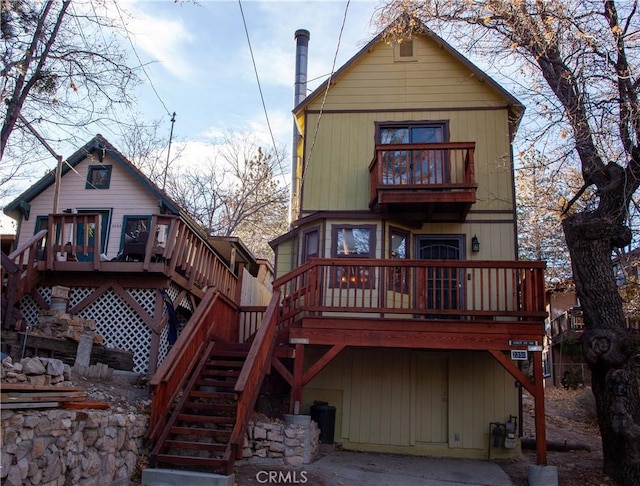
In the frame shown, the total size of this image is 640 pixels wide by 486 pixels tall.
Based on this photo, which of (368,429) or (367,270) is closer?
(367,270)

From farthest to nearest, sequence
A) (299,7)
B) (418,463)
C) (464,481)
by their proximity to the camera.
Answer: (299,7)
(418,463)
(464,481)

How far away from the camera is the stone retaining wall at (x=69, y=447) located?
510cm

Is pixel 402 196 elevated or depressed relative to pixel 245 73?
depressed

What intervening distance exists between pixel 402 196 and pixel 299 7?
4.09 metres

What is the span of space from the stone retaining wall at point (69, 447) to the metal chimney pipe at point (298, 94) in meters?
9.60

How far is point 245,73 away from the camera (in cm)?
1305

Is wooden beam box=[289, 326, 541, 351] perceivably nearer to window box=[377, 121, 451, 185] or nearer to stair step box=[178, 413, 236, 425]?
stair step box=[178, 413, 236, 425]

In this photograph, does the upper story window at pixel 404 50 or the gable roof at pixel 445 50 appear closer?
the gable roof at pixel 445 50

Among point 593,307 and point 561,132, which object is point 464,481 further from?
point 561,132

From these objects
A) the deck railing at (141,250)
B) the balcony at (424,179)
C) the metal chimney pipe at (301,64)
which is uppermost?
the metal chimney pipe at (301,64)

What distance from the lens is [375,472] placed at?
863 centimetres

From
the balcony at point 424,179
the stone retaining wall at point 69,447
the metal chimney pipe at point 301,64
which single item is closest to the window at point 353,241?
the balcony at point 424,179

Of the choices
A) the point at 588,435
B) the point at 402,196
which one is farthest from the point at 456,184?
the point at 588,435

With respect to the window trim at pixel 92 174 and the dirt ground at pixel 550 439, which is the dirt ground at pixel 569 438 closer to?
the dirt ground at pixel 550 439
